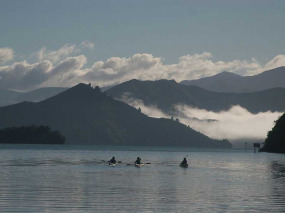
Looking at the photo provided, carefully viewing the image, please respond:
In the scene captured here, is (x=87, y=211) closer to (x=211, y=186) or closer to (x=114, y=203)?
(x=114, y=203)

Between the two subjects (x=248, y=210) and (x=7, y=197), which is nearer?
(x=248, y=210)

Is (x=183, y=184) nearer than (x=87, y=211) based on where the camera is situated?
No

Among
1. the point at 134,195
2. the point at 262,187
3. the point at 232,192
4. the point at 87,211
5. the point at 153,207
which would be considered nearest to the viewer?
the point at 87,211

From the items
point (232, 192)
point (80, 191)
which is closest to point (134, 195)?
point (80, 191)

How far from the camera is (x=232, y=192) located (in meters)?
68.4

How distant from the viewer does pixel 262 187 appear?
76438mm

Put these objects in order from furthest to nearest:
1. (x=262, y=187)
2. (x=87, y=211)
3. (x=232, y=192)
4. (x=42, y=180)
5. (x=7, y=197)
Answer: (x=42, y=180), (x=262, y=187), (x=232, y=192), (x=7, y=197), (x=87, y=211)

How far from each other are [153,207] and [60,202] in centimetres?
891

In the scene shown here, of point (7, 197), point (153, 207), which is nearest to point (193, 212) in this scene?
point (153, 207)

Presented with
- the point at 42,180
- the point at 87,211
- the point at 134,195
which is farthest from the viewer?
the point at 42,180

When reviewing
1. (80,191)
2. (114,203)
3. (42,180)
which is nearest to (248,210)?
(114,203)

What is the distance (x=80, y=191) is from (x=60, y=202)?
11504 millimetres

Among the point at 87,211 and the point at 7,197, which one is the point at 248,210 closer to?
the point at 87,211

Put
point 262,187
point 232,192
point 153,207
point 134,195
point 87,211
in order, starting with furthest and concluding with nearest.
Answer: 1. point 262,187
2. point 232,192
3. point 134,195
4. point 153,207
5. point 87,211
